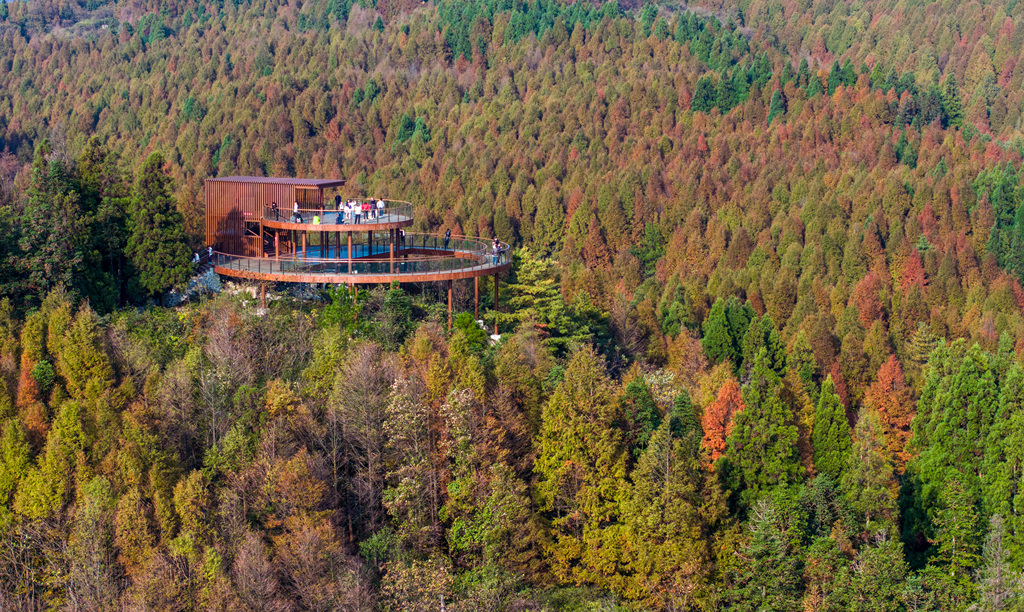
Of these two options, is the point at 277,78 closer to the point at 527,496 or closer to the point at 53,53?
the point at 53,53

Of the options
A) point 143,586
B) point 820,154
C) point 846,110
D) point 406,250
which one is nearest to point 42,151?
point 406,250

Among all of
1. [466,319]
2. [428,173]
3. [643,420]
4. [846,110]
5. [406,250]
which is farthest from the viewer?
[846,110]

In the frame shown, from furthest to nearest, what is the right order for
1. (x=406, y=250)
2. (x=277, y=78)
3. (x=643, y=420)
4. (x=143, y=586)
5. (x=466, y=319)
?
(x=277, y=78), (x=406, y=250), (x=466, y=319), (x=643, y=420), (x=143, y=586)

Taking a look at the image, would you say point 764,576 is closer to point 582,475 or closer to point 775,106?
point 582,475

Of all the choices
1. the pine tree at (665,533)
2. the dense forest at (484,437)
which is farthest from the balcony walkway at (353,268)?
the pine tree at (665,533)

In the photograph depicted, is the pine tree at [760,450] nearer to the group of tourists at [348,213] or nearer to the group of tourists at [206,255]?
the group of tourists at [348,213]

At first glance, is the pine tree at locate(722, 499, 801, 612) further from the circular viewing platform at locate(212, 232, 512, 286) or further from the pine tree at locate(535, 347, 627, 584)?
the circular viewing platform at locate(212, 232, 512, 286)

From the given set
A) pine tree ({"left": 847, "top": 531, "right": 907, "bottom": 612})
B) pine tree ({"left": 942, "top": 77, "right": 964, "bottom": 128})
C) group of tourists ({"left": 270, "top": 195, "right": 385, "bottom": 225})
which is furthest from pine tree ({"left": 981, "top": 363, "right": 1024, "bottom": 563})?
pine tree ({"left": 942, "top": 77, "right": 964, "bottom": 128})
